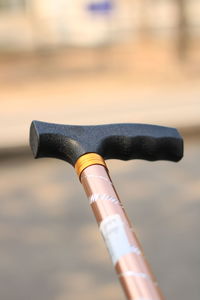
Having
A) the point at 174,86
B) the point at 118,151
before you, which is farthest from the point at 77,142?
the point at 174,86

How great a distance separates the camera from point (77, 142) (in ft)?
2.46

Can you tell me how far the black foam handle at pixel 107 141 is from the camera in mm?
758

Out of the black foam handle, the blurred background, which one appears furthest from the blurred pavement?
the black foam handle

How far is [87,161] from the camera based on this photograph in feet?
2.36

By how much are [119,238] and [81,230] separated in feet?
7.92

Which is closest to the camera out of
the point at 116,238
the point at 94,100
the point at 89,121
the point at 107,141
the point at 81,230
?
the point at 116,238

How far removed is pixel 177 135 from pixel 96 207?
19cm

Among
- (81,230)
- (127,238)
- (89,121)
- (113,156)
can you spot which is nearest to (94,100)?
(89,121)

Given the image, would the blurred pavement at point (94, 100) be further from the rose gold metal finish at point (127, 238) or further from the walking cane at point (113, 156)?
the rose gold metal finish at point (127, 238)

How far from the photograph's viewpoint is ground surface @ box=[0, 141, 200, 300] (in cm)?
258

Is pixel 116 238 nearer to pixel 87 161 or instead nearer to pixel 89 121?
pixel 87 161

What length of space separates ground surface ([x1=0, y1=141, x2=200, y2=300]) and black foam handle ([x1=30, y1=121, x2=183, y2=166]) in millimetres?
1723

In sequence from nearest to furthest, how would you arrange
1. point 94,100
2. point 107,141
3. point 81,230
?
point 107,141 < point 81,230 < point 94,100

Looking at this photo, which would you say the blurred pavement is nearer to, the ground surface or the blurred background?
the blurred background
